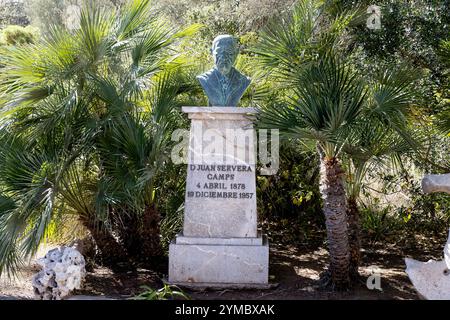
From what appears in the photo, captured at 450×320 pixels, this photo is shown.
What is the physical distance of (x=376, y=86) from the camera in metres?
5.57

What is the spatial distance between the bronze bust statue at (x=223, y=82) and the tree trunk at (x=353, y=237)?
64.2 inches

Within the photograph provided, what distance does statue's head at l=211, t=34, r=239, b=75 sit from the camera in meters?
5.95

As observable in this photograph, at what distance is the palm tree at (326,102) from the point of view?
5055 mm

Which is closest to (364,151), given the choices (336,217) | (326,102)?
(336,217)

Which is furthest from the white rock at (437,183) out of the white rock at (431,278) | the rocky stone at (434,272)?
the white rock at (431,278)

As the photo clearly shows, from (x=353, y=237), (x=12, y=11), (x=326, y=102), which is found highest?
(x=12, y=11)

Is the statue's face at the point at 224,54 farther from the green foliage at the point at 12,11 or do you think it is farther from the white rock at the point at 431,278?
the green foliage at the point at 12,11

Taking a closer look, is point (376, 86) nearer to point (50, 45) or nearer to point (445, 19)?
point (445, 19)

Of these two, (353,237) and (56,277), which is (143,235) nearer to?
(56,277)

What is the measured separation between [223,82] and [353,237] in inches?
83.1

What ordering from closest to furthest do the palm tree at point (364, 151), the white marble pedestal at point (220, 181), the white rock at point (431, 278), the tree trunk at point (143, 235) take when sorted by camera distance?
the white rock at point (431, 278) < the palm tree at point (364, 151) < the white marble pedestal at point (220, 181) < the tree trunk at point (143, 235)

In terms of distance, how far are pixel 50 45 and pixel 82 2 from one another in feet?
2.11

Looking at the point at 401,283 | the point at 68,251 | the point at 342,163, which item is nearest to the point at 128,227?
the point at 68,251

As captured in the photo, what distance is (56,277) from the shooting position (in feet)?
17.1
